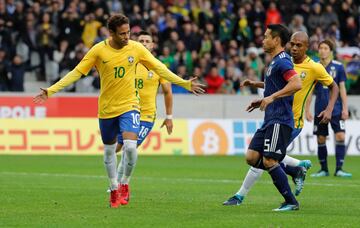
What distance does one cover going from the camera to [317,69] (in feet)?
48.4

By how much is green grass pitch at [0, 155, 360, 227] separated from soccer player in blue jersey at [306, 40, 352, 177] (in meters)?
0.67

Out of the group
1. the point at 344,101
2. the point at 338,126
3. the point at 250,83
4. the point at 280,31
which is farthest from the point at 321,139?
the point at 280,31

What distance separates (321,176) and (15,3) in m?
15.7

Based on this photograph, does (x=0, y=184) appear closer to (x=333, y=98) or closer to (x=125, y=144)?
(x=125, y=144)

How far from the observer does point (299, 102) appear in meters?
14.5

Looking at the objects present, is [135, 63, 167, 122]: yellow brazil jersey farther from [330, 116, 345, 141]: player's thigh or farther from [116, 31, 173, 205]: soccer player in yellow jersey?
[330, 116, 345, 141]: player's thigh

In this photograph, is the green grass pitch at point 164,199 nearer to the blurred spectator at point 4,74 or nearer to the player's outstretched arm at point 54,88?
the player's outstretched arm at point 54,88

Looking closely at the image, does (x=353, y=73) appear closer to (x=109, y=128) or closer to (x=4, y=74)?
(x=4, y=74)

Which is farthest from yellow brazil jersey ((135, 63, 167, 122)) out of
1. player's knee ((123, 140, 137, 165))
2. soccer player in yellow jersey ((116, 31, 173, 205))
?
player's knee ((123, 140, 137, 165))

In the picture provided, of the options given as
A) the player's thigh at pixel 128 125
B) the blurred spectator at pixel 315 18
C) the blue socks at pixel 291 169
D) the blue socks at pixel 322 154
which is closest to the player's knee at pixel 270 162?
the blue socks at pixel 291 169

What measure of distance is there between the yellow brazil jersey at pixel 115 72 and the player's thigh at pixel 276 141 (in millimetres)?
1514

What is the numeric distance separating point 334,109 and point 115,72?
775 cm

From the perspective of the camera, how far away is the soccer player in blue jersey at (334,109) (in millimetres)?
19062

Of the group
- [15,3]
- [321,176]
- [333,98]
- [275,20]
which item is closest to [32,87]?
[15,3]
